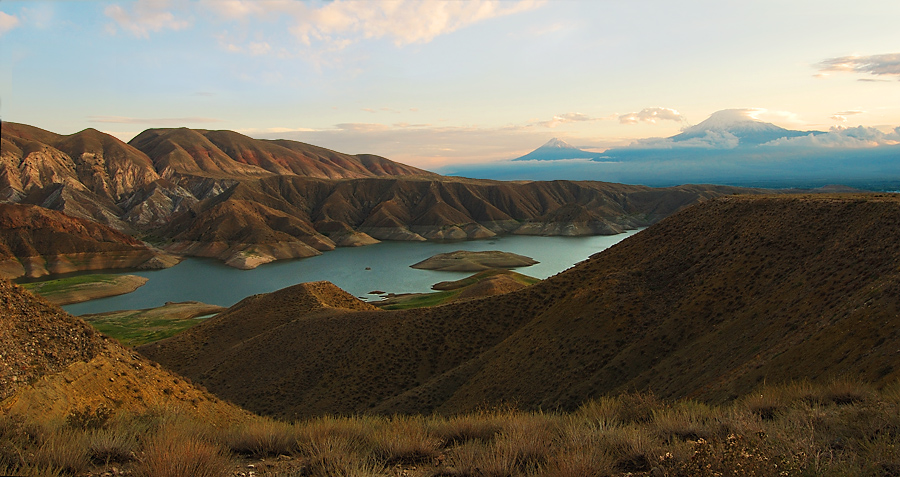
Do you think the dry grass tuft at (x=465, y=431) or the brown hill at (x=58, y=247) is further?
the brown hill at (x=58, y=247)

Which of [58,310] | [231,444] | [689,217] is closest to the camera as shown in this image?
[231,444]

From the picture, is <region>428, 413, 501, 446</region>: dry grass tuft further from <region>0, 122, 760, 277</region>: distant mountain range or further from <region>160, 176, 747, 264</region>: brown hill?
<region>160, 176, 747, 264</region>: brown hill

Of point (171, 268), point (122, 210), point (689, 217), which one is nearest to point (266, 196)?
point (122, 210)

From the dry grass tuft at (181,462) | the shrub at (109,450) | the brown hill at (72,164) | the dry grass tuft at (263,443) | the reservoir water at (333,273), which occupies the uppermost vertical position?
the brown hill at (72,164)

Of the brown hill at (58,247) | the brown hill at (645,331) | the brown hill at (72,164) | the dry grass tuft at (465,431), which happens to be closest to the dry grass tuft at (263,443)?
the dry grass tuft at (465,431)

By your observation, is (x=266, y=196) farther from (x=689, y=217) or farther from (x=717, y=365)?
(x=717, y=365)

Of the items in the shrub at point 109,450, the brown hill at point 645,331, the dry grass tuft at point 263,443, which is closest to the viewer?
the shrub at point 109,450

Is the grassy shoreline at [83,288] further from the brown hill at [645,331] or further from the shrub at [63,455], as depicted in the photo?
the shrub at [63,455]

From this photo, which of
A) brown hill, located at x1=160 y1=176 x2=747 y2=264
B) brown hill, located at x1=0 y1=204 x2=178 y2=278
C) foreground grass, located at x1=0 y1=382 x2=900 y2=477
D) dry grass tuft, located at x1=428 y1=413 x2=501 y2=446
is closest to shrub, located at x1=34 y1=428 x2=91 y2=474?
foreground grass, located at x1=0 y1=382 x2=900 y2=477
